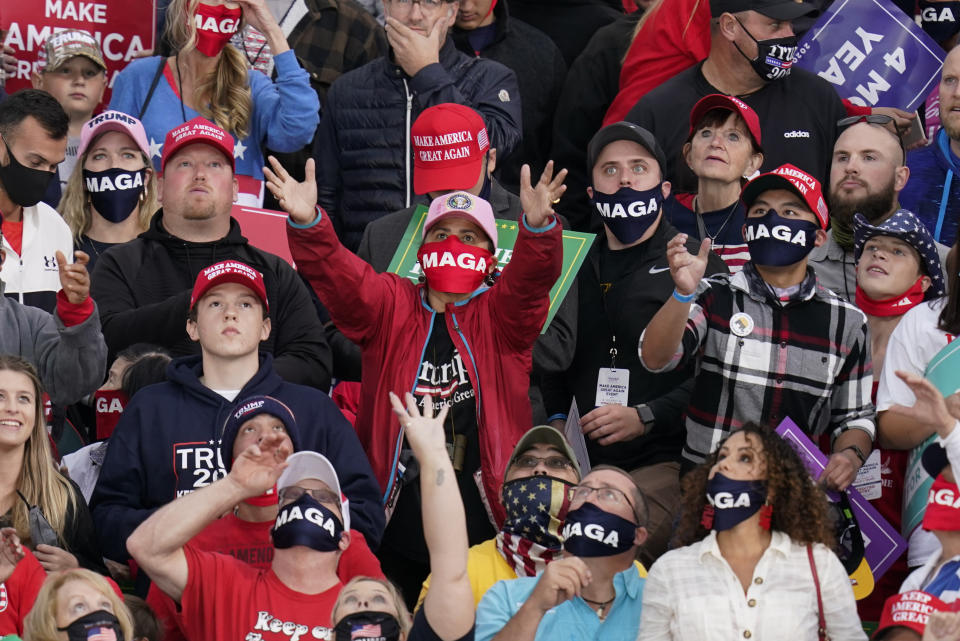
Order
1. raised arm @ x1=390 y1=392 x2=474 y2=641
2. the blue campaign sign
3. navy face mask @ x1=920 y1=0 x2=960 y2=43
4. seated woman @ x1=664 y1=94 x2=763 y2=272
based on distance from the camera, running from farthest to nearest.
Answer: navy face mask @ x1=920 y1=0 x2=960 y2=43
the blue campaign sign
seated woman @ x1=664 y1=94 x2=763 y2=272
raised arm @ x1=390 y1=392 x2=474 y2=641

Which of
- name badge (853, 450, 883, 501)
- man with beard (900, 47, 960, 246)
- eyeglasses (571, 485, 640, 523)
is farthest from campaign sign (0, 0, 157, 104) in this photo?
name badge (853, 450, 883, 501)

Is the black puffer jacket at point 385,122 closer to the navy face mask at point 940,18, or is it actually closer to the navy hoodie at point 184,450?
the navy hoodie at point 184,450

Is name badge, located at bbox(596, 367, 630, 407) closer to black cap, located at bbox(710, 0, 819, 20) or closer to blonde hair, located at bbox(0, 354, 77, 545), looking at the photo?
black cap, located at bbox(710, 0, 819, 20)

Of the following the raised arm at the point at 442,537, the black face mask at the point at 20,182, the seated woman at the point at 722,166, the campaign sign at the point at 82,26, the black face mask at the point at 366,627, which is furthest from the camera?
the campaign sign at the point at 82,26

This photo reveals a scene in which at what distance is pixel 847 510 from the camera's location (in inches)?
283

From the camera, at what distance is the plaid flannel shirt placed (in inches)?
296

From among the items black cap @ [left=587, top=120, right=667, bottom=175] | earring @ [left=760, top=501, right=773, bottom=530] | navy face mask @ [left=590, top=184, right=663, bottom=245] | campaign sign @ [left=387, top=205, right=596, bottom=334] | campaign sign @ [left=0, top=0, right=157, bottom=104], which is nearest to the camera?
earring @ [left=760, top=501, right=773, bottom=530]

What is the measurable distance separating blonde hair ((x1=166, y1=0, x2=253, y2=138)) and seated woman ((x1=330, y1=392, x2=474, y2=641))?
3.63 metres

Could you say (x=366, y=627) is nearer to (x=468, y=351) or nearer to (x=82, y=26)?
(x=468, y=351)

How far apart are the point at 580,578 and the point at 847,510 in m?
1.42

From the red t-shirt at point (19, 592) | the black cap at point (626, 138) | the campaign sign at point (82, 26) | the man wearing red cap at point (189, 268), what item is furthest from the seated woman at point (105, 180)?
the red t-shirt at point (19, 592)

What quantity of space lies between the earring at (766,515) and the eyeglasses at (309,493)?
155cm

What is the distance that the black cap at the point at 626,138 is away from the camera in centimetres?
833

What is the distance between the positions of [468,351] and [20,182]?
237cm
